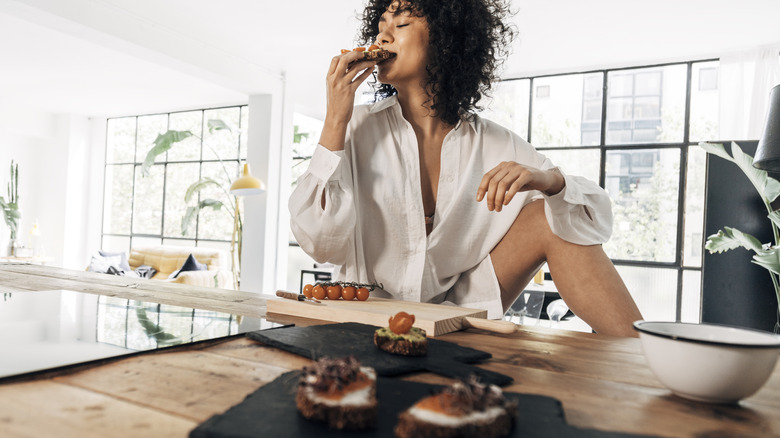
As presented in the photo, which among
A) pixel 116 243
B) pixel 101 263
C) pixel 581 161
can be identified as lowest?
pixel 101 263

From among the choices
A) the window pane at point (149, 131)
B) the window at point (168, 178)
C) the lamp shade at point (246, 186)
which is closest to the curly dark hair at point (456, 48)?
A: the lamp shade at point (246, 186)

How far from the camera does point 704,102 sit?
5918 millimetres

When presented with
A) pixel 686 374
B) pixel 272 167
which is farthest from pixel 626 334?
pixel 272 167

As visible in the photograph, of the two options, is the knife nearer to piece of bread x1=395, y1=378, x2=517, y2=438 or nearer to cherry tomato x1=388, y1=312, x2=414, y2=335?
cherry tomato x1=388, y1=312, x2=414, y2=335

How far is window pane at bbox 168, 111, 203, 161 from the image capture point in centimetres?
878

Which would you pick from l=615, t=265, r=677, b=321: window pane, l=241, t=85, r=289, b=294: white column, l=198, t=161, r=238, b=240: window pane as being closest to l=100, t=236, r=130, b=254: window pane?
l=198, t=161, r=238, b=240: window pane

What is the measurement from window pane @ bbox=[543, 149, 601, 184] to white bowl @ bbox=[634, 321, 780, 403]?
609 centimetres

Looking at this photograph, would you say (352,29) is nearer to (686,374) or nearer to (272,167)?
(272,167)

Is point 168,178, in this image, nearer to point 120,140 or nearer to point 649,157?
point 120,140

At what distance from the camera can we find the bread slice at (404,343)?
2.27ft

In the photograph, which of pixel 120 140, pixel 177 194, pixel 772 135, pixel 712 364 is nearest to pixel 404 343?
pixel 712 364

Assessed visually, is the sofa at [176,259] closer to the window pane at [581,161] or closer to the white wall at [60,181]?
the white wall at [60,181]

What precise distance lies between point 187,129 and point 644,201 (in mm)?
6932

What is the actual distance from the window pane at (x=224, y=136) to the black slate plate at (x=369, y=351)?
7.96 metres
